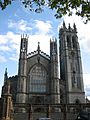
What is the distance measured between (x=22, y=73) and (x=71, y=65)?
13.8 m

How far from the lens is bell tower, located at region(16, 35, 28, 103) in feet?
163

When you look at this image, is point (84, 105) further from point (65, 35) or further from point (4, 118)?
point (65, 35)

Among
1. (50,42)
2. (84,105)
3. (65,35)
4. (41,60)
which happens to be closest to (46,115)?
(84,105)

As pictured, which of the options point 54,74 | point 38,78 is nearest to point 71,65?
point 54,74

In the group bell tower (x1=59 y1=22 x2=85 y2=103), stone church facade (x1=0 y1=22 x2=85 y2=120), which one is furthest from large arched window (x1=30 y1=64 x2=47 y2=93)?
bell tower (x1=59 y1=22 x2=85 y2=103)

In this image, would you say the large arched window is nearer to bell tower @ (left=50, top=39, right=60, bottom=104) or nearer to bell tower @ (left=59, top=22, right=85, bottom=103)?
bell tower @ (left=50, top=39, right=60, bottom=104)

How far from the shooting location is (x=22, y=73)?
2057 inches

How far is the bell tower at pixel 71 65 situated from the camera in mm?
53844

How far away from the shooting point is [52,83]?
51.8m

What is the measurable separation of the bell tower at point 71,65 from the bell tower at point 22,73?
35.0 ft

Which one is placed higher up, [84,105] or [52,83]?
[52,83]

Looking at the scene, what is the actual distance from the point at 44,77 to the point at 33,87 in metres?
3.85

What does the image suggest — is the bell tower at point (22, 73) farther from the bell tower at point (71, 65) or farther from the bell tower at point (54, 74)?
the bell tower at point (71, 65)

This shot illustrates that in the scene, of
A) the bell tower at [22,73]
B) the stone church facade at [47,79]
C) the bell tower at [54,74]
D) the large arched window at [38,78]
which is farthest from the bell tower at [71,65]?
the bell tower at [22,73]
